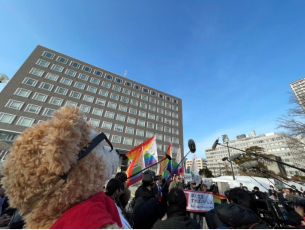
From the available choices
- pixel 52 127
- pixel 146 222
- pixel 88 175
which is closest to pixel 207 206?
pixel 146 222

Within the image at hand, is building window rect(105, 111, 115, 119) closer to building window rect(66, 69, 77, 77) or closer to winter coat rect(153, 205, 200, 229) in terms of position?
building window rect(66, 69, 77, 77)

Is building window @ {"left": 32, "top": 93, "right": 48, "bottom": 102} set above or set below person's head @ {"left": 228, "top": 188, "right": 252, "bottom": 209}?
above

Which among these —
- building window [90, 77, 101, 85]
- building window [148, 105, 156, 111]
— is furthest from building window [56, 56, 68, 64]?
building window [148, 105, 156, 111]

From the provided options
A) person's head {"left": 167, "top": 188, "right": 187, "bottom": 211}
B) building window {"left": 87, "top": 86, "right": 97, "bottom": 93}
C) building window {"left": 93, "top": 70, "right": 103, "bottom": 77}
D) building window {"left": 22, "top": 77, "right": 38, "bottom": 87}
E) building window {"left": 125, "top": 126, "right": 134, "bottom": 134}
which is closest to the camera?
person's head {"left": 167, "top": 188, "right": 187, "bottom": 211}

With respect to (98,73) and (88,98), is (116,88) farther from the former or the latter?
(88,98)

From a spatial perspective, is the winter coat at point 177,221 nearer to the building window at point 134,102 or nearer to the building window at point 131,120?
the building window at point 131,120

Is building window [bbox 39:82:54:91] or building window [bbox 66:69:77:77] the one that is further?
building window [bbox 66:69:77:77]

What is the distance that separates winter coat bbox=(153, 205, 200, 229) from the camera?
5.99 ft

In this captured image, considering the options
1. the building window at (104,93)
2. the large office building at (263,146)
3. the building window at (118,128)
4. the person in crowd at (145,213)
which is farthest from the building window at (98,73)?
the large office building at (263,146)

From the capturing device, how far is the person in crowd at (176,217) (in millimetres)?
1839

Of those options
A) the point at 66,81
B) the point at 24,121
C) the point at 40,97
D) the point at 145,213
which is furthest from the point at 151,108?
the point at 145,213

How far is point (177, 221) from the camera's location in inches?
73.5

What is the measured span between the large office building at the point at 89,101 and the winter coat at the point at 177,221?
81.7ft

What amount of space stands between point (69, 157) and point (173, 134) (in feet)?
117
